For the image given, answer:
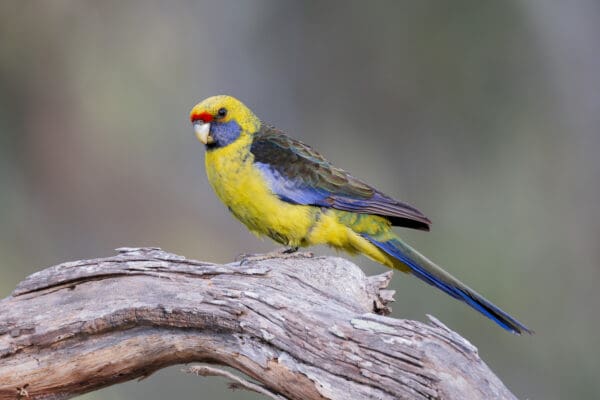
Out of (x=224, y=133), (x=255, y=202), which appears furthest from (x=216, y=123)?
(x=255, y=202)

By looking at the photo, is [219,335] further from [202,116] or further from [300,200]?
[202,116]

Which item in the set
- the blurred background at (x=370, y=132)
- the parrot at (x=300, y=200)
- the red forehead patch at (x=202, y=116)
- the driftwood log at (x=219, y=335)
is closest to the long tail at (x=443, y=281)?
the parrot at (x=300, y=200)

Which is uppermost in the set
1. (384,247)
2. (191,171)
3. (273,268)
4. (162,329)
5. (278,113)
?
(278,113)

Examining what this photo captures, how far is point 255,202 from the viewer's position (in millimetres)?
4016

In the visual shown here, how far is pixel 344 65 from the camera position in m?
7.82

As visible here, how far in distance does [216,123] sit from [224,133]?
0.07m

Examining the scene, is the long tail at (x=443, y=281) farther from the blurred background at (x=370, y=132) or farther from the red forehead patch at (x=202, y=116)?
the blurred background at (x=370, y=132)

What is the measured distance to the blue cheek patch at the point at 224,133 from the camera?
4242mm

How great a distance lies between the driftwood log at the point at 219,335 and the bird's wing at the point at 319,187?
668 mm

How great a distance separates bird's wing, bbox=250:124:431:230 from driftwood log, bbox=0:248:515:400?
668mm

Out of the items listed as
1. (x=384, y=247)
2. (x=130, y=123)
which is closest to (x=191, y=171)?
(x=130, y=123)

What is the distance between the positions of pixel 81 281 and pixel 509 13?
17.8ft

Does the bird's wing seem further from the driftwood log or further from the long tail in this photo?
the driftwood log

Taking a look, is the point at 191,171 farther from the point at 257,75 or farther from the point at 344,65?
the point at 344,65
